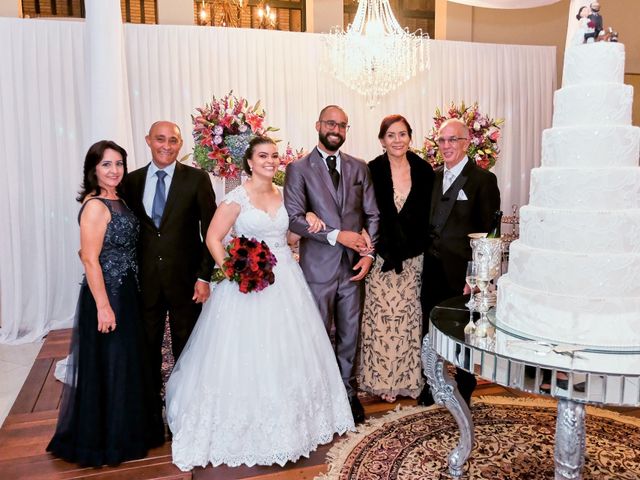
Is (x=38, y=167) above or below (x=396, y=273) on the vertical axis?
above

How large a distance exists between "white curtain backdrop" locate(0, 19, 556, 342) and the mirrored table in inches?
152

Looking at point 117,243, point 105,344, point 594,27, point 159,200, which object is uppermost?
point 594,27

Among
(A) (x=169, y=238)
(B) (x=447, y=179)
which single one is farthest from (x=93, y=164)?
(B) (x=447, y=179)

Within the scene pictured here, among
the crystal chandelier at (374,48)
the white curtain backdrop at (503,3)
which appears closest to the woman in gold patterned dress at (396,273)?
the crystal chandelier at (374,48)

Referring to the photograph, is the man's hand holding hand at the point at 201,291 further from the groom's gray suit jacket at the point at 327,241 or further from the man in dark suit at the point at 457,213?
the man in dark suit at the point at 457,213

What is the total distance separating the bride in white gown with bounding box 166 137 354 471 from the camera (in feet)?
10.3

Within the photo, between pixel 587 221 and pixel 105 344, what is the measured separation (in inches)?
100.0

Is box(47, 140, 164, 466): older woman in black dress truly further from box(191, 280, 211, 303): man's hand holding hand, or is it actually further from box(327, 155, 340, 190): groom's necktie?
box(327, 155, 340, 190): groom's necktie

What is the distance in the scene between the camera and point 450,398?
9.64 feet

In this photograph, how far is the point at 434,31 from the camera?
8914mm

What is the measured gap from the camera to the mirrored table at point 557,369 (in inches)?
76.2

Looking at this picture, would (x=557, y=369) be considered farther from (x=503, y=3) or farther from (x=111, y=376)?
(x=503, y=3)

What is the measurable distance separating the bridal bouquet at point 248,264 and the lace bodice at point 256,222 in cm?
18

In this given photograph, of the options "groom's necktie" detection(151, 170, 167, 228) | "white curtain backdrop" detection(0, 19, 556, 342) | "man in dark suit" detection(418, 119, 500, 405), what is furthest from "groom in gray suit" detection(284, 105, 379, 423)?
"white curtain backdrop" detection(0, 19, 556, 342)
